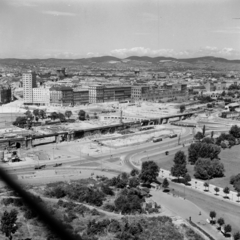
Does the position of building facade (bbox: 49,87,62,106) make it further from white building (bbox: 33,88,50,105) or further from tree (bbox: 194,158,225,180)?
tree (bbox: 194,158,225,180)

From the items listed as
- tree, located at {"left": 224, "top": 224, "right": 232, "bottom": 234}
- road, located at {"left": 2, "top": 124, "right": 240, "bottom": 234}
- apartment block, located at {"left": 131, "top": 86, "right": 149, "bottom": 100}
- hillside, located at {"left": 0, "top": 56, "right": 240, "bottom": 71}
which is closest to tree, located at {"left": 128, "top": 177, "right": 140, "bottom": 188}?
road, located at {"left": 2, "top": 124, "right": 240, "bottom": 234}

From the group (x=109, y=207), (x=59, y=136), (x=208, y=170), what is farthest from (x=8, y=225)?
(x=59, y=136)

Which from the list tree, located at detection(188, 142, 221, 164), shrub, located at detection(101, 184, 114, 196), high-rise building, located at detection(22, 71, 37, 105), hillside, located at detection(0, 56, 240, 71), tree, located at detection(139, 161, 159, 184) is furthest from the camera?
hillside, located at detection(0, 56, 240, 71)

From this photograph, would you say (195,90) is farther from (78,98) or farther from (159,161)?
(159,161)

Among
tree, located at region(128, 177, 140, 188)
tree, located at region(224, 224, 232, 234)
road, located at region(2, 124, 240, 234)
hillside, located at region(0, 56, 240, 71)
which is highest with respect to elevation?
hillside, located at region(0, 56, 240, 71)

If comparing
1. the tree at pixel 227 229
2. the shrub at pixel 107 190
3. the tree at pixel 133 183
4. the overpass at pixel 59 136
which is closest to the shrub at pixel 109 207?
the shrub at pixel 107 190

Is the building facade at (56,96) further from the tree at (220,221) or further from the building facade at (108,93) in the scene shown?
the tree at (220,221)

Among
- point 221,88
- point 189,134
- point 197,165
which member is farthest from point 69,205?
point 221,88

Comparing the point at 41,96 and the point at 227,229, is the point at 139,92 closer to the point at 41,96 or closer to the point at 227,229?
the point at 41,96
